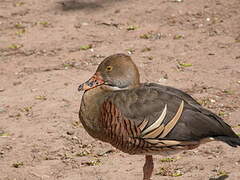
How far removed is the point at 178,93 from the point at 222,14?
14.3 ft

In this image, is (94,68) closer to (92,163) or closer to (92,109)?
(92,163)

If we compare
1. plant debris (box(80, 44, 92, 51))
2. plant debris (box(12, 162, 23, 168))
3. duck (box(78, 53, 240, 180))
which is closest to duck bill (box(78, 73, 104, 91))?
duck (box(78, 53, 240, 180))

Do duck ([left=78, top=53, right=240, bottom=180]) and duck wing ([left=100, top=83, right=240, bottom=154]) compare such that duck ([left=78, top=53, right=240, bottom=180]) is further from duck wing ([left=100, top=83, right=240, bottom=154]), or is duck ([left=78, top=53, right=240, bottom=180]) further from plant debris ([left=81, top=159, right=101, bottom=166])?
plant debris ([left=81, top=159, right=101, bottom=166])

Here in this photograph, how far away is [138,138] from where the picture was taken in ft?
17.2

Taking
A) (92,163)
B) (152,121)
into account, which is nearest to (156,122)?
(152,121)

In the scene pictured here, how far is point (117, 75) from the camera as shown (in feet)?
18.2

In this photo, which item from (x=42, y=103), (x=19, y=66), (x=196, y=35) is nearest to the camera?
(x=42, y=103)

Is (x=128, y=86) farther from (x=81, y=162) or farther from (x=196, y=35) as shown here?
(x=196, y=35)

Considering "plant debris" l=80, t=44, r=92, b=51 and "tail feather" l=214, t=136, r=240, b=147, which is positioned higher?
"plant debris" l=80, t=44, r=92, b=51

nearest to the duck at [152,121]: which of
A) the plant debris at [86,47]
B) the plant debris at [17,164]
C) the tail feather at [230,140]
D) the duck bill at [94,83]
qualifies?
the tail feather at [230,140]

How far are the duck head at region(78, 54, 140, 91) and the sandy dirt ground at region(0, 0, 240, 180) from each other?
0.93 meters

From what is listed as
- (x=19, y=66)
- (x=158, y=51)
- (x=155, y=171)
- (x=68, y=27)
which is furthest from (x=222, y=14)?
(x=155, y=171)

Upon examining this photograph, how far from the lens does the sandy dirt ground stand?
6.12 m

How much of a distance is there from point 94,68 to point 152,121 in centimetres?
313
